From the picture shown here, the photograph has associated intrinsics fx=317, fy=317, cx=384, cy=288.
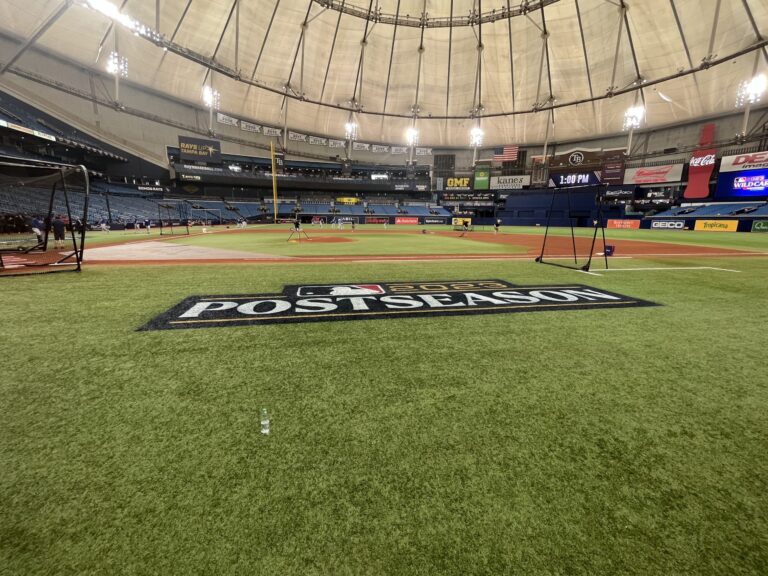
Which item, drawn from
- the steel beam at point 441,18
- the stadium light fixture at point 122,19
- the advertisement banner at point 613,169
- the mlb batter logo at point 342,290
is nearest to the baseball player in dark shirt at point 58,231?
the mlb batter logo at point 342,290

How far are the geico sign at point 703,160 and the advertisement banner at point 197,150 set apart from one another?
66838mm

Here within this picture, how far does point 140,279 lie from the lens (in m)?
6.36

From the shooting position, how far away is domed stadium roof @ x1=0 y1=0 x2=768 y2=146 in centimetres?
3312

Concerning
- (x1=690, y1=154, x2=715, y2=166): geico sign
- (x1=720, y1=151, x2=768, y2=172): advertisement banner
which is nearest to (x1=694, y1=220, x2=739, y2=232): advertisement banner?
(x1=720, y1=151, x2=768, y2=172): advertisement banner

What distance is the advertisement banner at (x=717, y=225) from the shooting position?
3159cm

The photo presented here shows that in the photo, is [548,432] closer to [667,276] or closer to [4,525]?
[4,525]

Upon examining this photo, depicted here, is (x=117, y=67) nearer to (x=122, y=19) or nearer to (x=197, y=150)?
(x=122, y=19)

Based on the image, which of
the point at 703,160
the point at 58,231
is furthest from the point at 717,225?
the point at 58,231

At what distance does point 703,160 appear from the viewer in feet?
130

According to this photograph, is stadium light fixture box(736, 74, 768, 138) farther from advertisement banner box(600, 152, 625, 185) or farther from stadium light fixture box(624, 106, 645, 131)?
advertisement banner box(600, 152, 625, 185)

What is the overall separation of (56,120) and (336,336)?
160ft

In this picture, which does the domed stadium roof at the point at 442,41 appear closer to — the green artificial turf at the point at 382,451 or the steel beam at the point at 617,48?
the steel beam at the point at 617,48

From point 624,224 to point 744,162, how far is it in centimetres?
1231

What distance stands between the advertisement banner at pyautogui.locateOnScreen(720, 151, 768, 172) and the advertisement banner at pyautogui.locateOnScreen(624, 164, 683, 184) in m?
4.52
